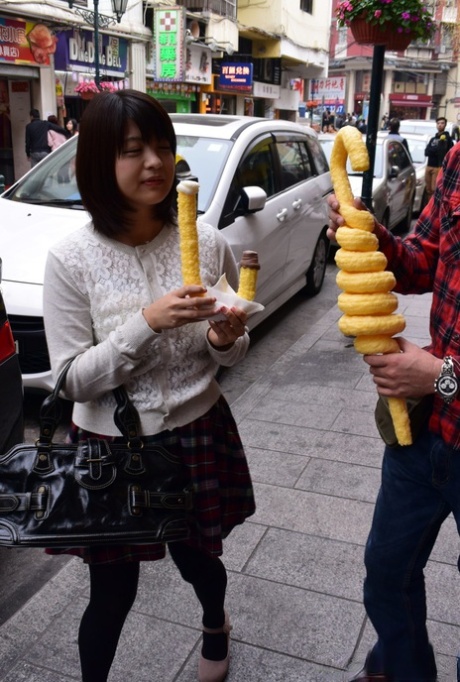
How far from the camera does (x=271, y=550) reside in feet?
9.77

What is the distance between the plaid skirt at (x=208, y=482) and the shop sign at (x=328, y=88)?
38.3 meters

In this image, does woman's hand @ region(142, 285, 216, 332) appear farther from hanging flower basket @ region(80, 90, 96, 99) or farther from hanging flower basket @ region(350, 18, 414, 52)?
hanging flower basket @ region(80, 90, 96, 99)

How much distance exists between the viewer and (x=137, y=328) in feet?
5.49

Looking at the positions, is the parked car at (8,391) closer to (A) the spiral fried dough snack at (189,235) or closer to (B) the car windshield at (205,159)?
(A) the spiral fried dough snack at (189,235)

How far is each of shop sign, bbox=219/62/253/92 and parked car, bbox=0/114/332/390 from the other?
16.7 m

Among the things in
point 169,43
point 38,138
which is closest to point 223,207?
point 38,138

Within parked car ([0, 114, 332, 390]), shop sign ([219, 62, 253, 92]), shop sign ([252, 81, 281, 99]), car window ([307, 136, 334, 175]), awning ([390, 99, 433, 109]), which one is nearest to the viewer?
parked car ([0, 114, 332, 390])

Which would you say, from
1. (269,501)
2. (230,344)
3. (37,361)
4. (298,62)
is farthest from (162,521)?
(298,62)

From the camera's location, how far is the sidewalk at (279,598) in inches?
93.0

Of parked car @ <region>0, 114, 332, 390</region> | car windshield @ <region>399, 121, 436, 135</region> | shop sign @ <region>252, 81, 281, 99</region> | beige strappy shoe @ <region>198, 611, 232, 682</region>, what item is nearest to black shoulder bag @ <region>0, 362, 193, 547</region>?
beige strappy shoe @ <region>198, 611, 232, 682</region>

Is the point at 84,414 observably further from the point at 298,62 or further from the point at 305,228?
the point at 298,62

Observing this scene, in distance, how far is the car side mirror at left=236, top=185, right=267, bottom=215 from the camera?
499 cm

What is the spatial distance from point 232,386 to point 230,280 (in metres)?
3.12

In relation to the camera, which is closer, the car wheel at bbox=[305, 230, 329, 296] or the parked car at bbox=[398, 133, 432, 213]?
the car wheel at bbox=[305, 230, 329, 296]
